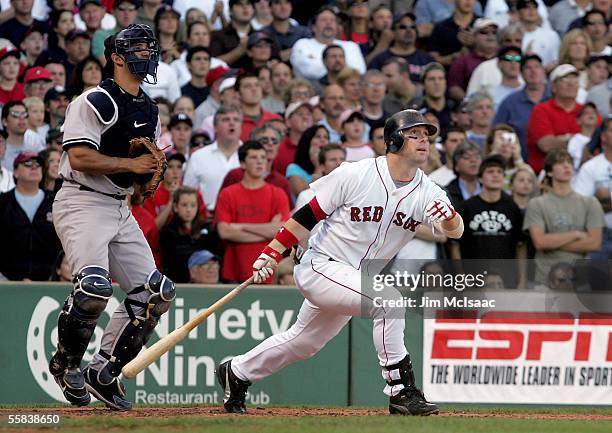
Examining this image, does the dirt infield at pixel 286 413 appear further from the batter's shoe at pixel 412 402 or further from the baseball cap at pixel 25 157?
the baseball cap at pixel 25 157

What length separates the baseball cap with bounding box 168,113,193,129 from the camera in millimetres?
13367

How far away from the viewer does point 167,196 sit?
12.6 m

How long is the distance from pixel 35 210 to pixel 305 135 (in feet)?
9.72

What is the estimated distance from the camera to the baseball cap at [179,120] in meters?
13.4

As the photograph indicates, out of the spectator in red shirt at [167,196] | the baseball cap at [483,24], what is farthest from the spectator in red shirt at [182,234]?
the baseball cap at [483,24]

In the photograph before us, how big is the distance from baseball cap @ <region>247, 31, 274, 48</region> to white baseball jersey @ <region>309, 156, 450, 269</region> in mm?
7133

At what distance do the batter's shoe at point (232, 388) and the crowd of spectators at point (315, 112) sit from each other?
267cm

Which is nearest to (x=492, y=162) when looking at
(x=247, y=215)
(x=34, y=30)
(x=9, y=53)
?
(x=247, y=215)

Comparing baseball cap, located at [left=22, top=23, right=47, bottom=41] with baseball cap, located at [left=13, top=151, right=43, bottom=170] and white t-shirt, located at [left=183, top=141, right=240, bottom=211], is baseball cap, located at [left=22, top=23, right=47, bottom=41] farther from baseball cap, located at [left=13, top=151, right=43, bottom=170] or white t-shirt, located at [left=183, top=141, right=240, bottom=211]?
baseball cap, located at [left=13, top=151, right=43, bottom=170]

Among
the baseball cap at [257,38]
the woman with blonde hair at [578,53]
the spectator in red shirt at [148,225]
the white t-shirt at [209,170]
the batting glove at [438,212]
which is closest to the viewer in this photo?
the batting glove at [438,212]

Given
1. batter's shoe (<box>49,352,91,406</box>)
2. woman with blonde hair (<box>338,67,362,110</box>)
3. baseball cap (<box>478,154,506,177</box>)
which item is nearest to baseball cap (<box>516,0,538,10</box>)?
woman with blonde hair (<box>338,67,362,110</box>)

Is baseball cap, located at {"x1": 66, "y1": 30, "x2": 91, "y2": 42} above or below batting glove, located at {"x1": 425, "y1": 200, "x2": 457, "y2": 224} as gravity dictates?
above

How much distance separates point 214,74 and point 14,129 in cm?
312

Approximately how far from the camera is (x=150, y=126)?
8.50 meters
